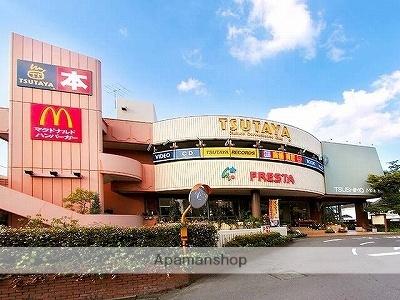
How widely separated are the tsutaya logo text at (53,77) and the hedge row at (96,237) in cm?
1452

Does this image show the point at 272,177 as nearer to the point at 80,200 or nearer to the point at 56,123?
the point at 80,200

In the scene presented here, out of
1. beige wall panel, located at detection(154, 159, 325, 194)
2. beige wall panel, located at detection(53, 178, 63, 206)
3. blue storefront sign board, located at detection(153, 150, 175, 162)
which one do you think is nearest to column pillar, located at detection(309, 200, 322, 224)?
beige wall panel, located at detection(154, 159, 325, 194)

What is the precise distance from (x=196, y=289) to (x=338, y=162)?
28.8 meters

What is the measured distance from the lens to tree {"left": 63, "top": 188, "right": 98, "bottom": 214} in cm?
2005

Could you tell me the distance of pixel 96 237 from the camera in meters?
9.09

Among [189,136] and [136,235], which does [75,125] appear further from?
[136,235]

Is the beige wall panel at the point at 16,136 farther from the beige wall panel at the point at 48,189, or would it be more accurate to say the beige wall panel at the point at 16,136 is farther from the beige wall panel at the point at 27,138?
the beige wall panel at the point at 48,189

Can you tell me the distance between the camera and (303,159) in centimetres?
3006

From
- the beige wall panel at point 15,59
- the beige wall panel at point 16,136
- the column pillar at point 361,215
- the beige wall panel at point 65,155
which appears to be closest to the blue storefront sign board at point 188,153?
the beige wall panel at point 65,155

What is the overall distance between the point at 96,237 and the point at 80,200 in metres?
11.8

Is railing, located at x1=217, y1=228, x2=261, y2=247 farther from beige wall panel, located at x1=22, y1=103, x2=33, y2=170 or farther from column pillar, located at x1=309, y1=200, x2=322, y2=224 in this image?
column pillar, located at x1=309, y1=200, x2=322, y2=224

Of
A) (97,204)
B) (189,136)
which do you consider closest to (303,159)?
(189,136)

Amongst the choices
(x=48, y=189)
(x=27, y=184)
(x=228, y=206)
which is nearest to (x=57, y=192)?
(x=48, y=189)

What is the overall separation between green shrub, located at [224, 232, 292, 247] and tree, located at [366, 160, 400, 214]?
18.3 m
